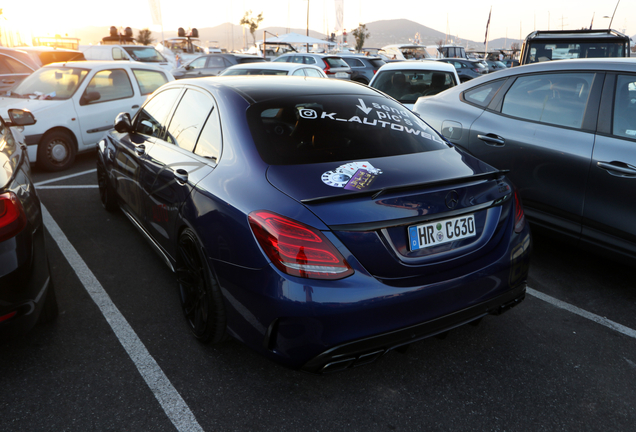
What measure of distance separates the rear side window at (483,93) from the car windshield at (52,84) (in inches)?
230

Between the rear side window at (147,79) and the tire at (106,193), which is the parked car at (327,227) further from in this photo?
the rear side window at (147,79)

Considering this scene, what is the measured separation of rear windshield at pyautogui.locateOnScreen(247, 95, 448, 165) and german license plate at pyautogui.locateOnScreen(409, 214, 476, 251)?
60cm

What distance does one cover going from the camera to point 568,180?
3.47 metres

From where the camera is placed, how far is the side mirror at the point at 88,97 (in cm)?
727

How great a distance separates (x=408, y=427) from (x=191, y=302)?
4.66 ft

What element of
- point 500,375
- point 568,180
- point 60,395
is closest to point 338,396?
point 500,375

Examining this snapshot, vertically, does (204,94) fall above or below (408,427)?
above

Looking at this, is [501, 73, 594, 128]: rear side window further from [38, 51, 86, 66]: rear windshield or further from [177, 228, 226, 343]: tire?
[38, 51, 86, 66]: rear windshield

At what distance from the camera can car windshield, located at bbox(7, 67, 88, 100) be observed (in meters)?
7.23

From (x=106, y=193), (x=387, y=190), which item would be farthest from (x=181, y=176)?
(x=106, y=193)

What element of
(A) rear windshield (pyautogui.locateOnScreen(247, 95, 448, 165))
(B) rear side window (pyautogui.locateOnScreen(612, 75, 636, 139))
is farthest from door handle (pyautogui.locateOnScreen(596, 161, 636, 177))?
(A) rear windshield (pyautogui.locateOnScreen(247, 95, 448, 165))

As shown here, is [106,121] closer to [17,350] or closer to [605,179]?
[17,350]

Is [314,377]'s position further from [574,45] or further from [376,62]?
[376,62]

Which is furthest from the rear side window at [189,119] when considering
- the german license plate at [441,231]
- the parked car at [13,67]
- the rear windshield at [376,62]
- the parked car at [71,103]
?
the rear windshield at [376,62]
